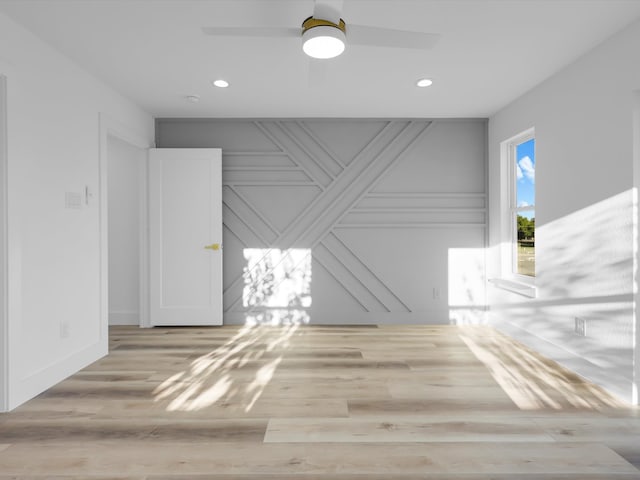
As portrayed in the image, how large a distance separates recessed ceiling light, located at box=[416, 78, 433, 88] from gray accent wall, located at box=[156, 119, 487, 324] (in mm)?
1093

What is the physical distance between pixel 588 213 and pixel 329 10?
2.30m

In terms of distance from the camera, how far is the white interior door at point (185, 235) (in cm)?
450

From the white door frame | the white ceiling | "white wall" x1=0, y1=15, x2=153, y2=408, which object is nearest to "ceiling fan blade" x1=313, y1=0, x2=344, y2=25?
the white ceiling

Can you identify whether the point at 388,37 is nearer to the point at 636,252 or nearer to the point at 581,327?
the point at 636,252

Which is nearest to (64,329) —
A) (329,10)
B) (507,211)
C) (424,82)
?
(329,10)

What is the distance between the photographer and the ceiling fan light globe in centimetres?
202

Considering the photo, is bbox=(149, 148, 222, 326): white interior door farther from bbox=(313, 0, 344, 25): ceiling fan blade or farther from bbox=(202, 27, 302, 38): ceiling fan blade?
bbox=(313, 0, 344, 25): ceiling fan blade

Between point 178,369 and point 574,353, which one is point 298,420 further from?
point 574,353

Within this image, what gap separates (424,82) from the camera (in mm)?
3518

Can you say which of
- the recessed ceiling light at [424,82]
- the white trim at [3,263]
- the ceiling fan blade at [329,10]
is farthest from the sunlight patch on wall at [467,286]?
the white trim at [3,263]

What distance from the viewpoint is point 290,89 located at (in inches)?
146

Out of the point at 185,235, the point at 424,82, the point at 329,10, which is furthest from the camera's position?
the point at 185,235

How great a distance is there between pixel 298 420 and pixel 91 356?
2009 millimetres

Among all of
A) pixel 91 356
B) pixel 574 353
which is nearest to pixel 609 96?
pixel 574 353
